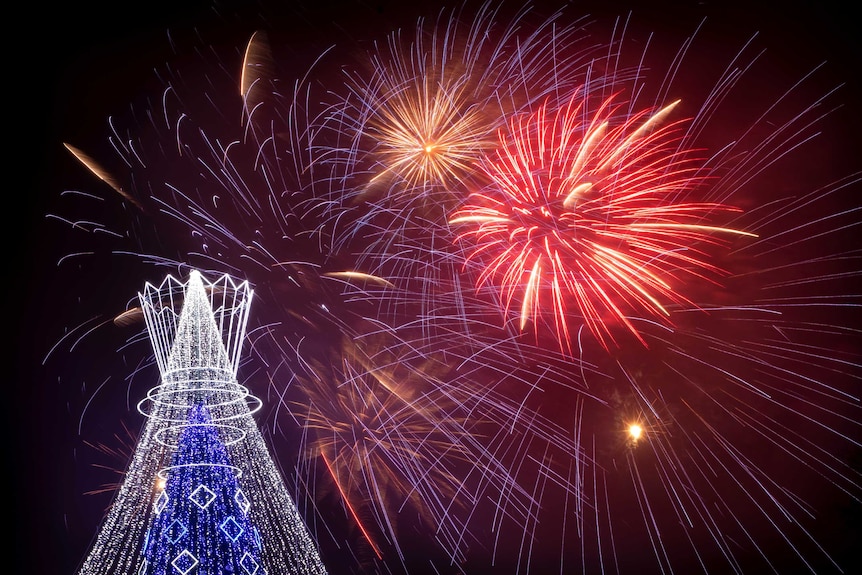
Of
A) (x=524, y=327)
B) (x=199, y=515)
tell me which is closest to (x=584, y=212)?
(x=524, y=327)

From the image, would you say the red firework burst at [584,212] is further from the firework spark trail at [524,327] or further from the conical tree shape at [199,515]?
the conical tree shape at [199,515]

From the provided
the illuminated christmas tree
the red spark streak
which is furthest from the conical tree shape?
the red spark streak

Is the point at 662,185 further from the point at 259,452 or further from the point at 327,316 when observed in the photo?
the point at 259,452

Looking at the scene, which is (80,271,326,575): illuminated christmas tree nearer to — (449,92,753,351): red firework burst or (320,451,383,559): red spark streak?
(320,451,383,559): red spark streak

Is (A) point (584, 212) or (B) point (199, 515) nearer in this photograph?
(B) point (199, 515)

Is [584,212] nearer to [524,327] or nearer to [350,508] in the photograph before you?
[524,327]

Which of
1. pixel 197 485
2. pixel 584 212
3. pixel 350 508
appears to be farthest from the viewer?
pixel 350 508
